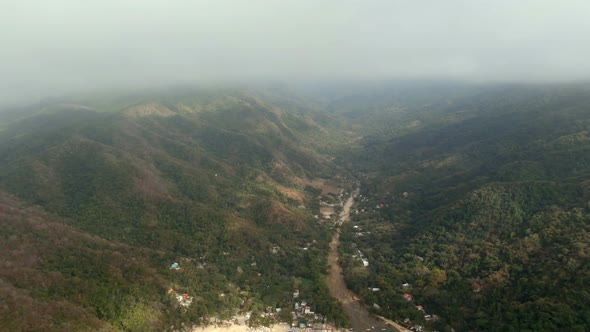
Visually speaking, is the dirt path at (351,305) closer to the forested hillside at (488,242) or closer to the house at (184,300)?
the forested hillside at (488,242)

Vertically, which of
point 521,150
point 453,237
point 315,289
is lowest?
point 315,289

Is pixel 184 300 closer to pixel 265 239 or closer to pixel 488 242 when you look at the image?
pixel 265 239

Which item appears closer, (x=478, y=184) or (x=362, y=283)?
(x=362, y=283)

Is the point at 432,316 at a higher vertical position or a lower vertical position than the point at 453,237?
lower

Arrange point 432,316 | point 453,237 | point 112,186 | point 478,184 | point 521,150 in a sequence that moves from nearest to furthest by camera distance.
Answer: point 432,316
point 453,237
point 112,186
point 478,184
point 521,150

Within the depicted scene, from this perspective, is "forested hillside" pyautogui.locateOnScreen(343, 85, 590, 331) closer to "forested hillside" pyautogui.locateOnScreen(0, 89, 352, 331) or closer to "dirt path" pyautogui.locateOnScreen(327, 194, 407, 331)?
"dirt path" pyautogui.locateOnScreen(327, 194, 407, 331)

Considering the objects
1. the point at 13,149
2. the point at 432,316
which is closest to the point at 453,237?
the point at 432,316

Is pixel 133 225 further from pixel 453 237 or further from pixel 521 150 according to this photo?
pixel 521 150

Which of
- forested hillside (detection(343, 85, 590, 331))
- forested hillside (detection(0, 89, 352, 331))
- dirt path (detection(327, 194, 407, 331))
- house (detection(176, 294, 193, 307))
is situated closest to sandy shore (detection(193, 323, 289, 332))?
forested hillside (detection(0, 89, 352, 331))
